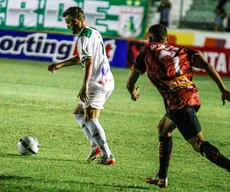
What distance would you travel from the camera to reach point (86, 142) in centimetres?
1094

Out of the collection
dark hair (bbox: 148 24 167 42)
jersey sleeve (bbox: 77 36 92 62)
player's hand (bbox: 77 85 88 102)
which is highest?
dark hair (bbox: 148 24 167 42)

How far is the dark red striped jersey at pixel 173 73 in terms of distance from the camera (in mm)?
7742

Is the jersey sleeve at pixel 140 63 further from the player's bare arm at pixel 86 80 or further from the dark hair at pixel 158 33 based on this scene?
the player's bare arm at pixel 86 80

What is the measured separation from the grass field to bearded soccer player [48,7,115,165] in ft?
0.89

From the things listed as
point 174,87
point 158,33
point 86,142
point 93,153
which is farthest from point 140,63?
point 86,142

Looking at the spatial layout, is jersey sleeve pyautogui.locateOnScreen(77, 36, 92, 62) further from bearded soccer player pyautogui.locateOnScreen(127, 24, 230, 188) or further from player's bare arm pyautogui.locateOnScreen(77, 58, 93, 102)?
bearded soccer player pyautogui.locateOnScreen(127, 24, 230, 188)

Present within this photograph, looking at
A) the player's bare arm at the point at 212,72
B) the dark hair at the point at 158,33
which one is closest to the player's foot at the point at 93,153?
the dark hair at the point at 158,33

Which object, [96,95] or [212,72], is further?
[96,95]

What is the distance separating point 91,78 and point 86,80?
43 cm

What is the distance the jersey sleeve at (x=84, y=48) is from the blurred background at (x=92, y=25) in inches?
681

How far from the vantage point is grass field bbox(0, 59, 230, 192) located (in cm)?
791

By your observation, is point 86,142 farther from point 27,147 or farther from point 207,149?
point 207,149

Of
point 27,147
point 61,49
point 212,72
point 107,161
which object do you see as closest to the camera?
point 212,72

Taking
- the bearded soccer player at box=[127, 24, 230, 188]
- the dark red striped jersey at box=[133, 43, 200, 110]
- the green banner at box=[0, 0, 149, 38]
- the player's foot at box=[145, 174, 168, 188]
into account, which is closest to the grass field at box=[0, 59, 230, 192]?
the player's foot at box=[145, 174, 168, 188]
